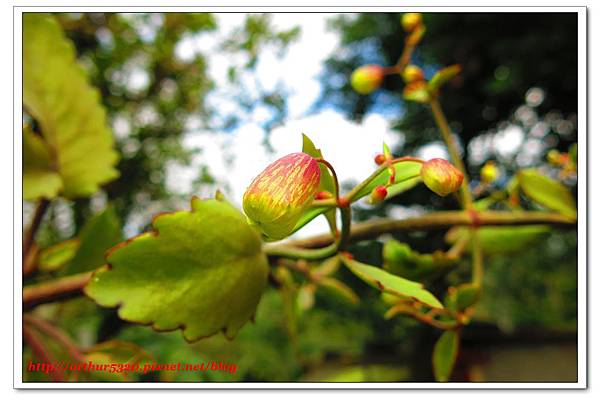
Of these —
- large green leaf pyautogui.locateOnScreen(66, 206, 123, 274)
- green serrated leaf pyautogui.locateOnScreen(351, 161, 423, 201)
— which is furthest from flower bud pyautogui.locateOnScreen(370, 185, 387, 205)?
large green leaf pyautogui.locateOnScreen(66, 206, 123, 274)

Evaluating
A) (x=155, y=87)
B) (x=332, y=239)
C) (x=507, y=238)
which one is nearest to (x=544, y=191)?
(x=507, y=238)

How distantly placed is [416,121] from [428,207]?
47 cm

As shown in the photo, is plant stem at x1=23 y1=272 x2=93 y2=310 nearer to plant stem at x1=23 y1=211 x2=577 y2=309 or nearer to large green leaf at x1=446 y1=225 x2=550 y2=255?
plant stem at x1=23 y1=211 x2=577 y2=309

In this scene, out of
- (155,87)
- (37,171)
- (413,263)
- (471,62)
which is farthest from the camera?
(471,62)

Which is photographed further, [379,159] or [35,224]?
[35,224]

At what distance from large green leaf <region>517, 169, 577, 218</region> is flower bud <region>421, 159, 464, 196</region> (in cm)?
17

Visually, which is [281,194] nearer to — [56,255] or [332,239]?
[332,239]

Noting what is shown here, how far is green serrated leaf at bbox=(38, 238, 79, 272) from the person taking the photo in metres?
0.39

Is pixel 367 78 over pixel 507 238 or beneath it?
over

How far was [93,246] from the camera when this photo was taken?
0.36 m

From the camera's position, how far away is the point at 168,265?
20cm

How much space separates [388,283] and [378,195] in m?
0.03

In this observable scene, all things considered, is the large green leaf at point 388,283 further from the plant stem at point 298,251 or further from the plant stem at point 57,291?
the plant stem at point 57,291

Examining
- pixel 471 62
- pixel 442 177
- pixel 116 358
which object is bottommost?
pixel 116 358
